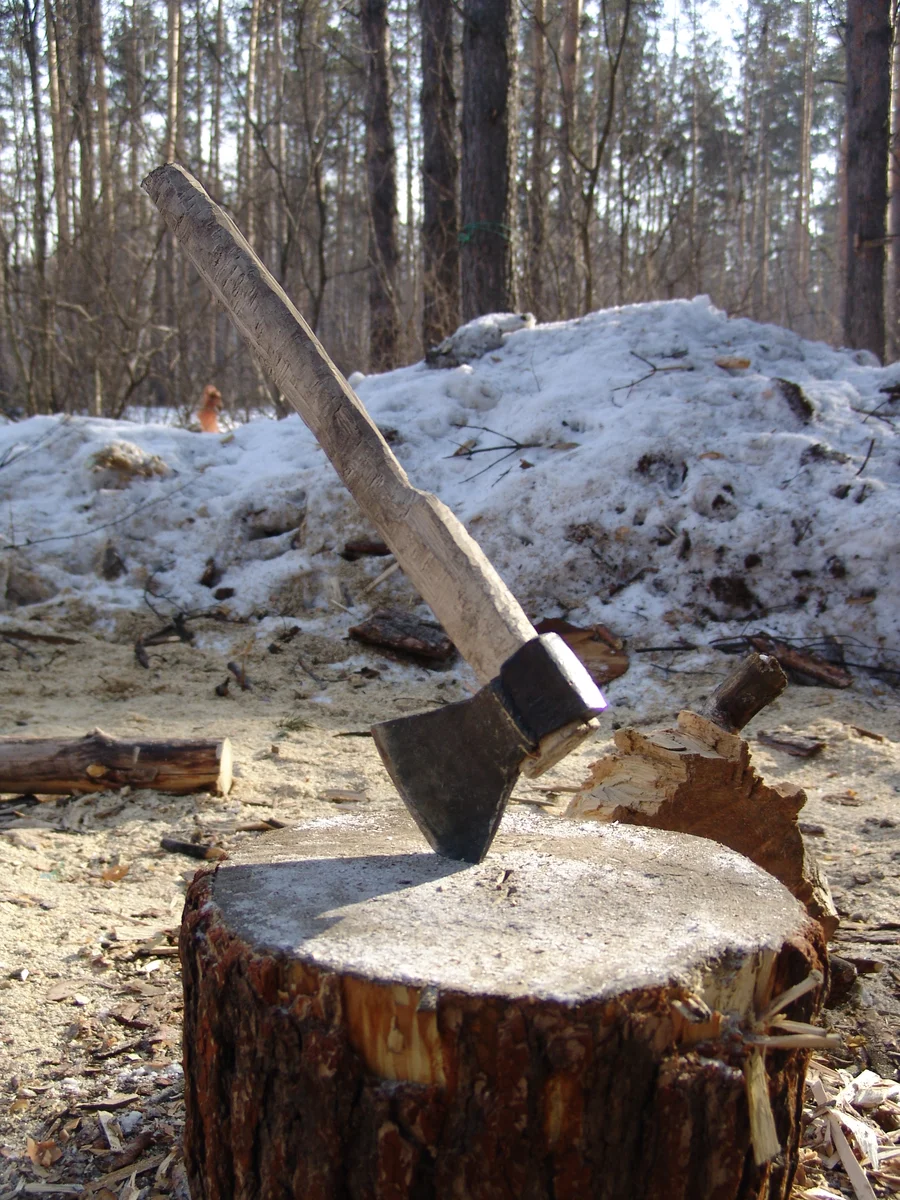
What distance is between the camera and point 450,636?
180 cm

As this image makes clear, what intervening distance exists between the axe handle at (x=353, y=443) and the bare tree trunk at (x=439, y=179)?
717 centimetres

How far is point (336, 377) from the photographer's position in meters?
2.19

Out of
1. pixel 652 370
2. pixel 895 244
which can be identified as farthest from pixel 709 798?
pixel 895 244

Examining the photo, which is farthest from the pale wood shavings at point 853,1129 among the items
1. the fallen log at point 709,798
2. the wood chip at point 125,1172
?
the wood chip at point 125,1172

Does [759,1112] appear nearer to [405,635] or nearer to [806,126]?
[405,635]

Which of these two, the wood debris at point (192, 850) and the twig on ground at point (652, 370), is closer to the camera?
the wood debris at point (192, 850)

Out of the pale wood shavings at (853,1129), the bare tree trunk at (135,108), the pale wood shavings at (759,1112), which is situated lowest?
the pale wood shavings at (853,1129)

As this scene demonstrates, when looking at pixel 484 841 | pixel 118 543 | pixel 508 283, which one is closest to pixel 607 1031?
pixel 484 841

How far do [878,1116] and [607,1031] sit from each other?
1.03 m

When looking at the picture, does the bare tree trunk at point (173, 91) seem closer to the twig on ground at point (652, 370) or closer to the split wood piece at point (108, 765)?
the twig on ground at point (652, 370)

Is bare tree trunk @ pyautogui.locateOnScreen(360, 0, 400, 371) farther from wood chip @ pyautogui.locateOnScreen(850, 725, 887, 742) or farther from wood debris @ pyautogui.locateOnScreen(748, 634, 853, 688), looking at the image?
wood chip @ pyautogui.locateOnScreen(850, 725, 887, 742)

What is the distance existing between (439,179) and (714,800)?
9.28 metres

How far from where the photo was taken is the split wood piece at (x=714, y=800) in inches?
106

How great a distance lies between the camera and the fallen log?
106 inches
